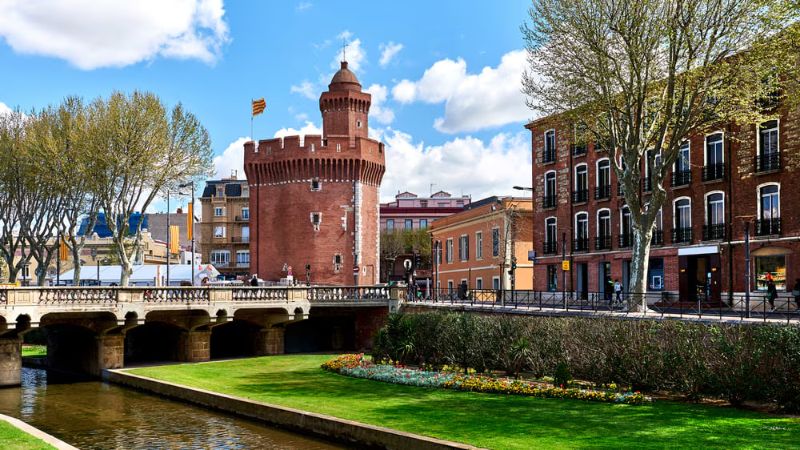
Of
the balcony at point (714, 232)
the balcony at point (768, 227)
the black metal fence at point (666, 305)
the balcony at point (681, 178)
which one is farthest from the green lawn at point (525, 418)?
the balcony at point (681, 178)

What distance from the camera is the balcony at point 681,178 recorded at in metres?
44.3

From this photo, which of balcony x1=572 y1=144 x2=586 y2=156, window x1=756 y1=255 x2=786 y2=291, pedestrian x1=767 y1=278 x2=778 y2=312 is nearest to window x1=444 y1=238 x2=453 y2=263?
balcony x1=572 y1=144 x2=586 y2=156

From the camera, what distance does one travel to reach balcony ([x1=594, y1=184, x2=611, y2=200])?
5019cm

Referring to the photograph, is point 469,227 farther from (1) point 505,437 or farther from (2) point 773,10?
(1) point 505,437

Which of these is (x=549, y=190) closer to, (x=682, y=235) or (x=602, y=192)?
(x=602, y=192)

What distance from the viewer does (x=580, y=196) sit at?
52625mm

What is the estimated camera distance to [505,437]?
1908cm

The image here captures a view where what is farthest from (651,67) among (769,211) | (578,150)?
(578,150)

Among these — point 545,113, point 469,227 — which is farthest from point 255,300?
point 469,227

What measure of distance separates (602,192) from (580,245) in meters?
3.91

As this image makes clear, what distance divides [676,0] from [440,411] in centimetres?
1793

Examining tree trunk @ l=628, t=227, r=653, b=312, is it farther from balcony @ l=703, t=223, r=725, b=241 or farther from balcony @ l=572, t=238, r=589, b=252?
balcony @ l=572, t=238, r=589, b=252

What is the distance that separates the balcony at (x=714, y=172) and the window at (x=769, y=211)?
102 inches

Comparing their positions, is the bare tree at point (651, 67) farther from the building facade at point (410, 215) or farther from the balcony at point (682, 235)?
the building facade at point (410, 215)
